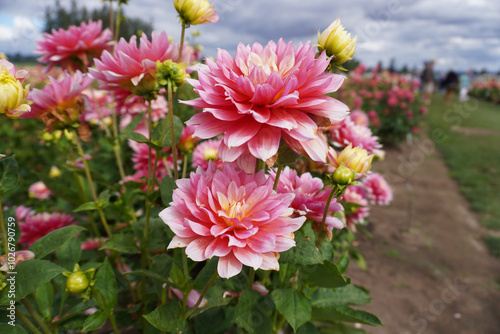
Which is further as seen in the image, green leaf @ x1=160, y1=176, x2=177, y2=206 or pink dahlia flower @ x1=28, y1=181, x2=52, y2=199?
pink dahlia flower @ x1=28, y1=181, x2=52, y2=199

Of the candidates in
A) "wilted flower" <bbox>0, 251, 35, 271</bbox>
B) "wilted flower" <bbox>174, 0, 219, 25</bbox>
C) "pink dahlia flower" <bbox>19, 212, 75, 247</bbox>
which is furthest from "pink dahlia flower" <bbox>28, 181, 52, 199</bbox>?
"wilted flower" <bbox>174, 0, 219, 25</bbox>

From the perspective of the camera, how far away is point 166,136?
2.99 feet

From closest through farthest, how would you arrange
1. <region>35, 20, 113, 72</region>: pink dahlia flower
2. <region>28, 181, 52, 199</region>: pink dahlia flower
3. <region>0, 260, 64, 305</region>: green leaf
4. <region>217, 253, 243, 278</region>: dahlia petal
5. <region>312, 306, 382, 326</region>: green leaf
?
<region>217, 253, 243, 278</region>: dahlia petal < <region>0, 260, 64, 305</region>: green leaf < <region>312, 306, 382, 326</region>: green leaf < <region>35, 20, 113, 72</region>: pink dahlia flower < <region>28, 181, 52, 199</region>: pink dahlia flower

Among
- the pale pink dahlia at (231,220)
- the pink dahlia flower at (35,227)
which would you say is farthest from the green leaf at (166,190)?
the pink dahlia flower at (35,227)

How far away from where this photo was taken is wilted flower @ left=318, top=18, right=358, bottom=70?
0.73 m

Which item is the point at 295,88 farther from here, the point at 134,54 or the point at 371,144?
the point at 371,144

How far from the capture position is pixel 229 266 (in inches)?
23.0

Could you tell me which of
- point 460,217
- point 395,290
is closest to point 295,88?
point 395,290

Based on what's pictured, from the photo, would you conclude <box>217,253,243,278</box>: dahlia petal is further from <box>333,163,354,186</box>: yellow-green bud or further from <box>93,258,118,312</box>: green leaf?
<box>93,258,118,312</box>: green leaf

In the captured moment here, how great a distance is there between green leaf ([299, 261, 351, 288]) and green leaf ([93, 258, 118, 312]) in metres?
0.49

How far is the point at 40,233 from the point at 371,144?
4.19ft

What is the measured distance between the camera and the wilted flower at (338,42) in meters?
0.73

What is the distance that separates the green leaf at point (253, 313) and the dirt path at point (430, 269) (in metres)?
1.52

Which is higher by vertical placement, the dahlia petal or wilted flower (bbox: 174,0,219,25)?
wilted flower (bbox: 174,0,219,25)
